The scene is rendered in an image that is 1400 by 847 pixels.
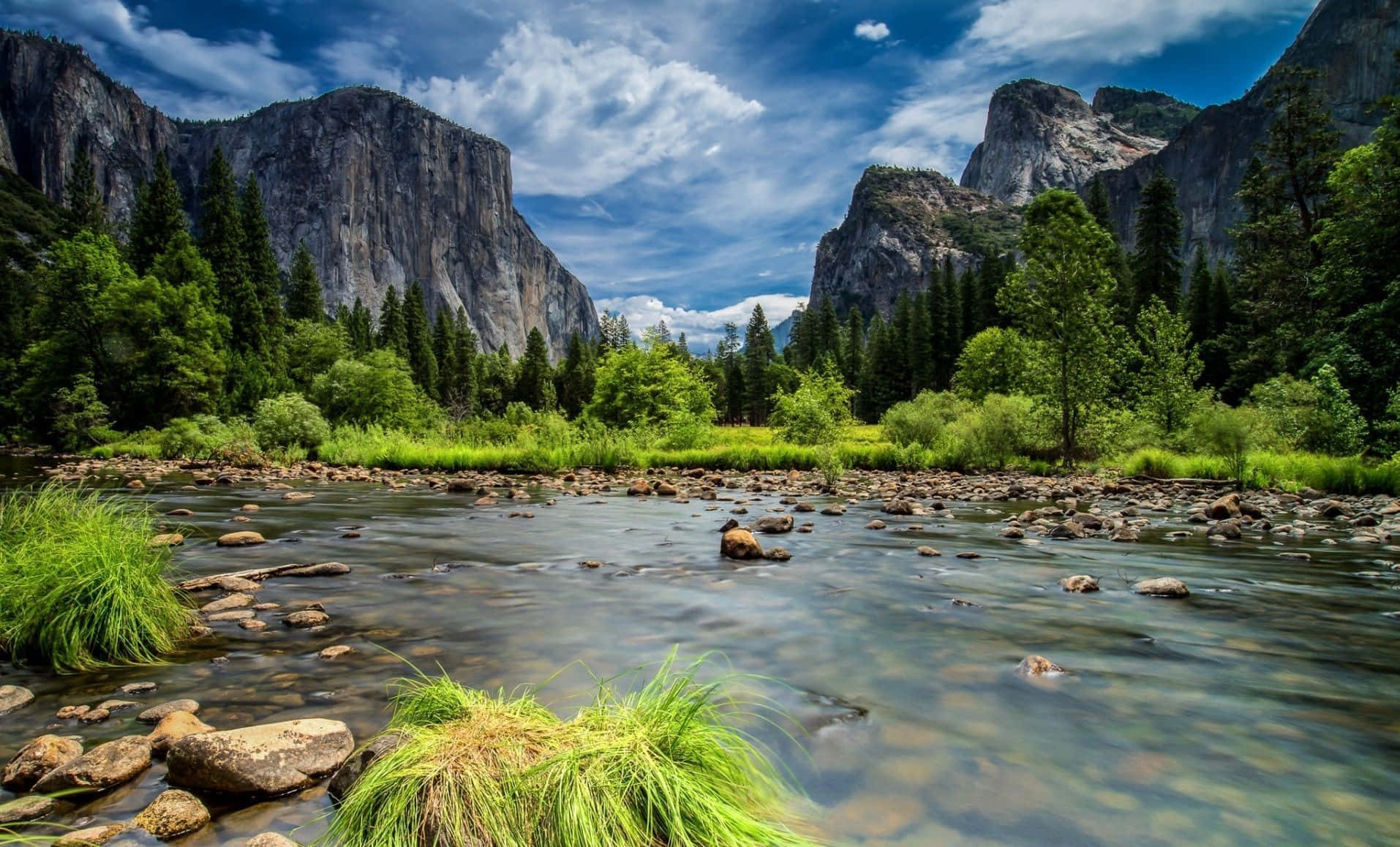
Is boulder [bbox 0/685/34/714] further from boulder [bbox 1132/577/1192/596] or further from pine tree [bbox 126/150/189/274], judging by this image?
pine tree [bbox 126/150/189/274]

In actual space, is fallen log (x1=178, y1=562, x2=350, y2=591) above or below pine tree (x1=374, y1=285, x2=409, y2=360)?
below

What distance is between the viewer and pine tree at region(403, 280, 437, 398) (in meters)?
88.0

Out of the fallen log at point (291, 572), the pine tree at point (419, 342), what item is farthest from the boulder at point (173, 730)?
the pine tree at point (419, 342)

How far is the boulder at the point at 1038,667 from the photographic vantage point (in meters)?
4.93

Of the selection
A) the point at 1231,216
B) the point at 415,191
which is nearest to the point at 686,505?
the point at 1231,216

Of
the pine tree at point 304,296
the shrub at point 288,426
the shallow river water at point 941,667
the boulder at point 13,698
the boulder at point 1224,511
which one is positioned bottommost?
the shallow river water at point 941,667

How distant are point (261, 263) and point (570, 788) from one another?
73.3 meters

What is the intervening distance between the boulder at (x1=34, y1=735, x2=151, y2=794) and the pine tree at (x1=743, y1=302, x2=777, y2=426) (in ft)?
320

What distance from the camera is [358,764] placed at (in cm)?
311

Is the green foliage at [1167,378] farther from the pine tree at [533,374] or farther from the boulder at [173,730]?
the pine tree at [533,374]

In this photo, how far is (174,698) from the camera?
4.40m

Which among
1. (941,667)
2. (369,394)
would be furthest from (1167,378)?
(369,394)

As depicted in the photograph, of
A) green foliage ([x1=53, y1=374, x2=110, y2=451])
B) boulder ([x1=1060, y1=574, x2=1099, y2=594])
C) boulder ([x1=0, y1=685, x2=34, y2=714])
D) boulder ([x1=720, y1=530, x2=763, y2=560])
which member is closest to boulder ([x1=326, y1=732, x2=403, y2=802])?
boulder ([x1=0, y1=685, x2=34, y2=714])

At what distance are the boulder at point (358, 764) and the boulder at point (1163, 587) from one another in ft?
25.3
